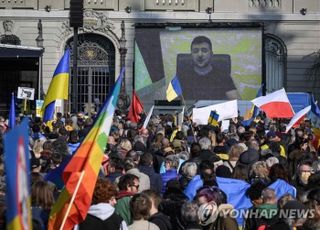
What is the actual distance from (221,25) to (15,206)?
31.9 metres

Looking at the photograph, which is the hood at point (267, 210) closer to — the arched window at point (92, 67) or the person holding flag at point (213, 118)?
the person holding flag at point (213, 118)

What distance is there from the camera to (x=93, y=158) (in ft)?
22.9

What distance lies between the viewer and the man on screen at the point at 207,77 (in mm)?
35688

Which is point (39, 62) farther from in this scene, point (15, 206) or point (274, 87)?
point (15, 206)

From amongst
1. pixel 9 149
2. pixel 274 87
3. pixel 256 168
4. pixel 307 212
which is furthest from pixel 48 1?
pixel 9 149

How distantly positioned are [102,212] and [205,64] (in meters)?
29.0

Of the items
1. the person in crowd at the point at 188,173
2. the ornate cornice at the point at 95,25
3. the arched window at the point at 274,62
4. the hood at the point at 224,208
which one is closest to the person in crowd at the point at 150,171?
the person in crowd at the point at 188,173

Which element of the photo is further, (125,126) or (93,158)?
(125,126)

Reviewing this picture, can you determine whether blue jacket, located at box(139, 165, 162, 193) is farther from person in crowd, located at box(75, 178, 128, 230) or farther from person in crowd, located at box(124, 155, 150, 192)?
person in crowd, located at box(75, 178, 128, 230)

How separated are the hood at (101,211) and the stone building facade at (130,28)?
29871 millimetres

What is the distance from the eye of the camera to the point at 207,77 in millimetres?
35750

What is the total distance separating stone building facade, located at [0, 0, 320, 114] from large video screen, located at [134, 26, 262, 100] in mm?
1302

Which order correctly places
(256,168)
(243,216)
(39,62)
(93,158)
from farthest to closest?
1. (39,62)
2. (256,168)
3. (243,216)
4. (93,158)

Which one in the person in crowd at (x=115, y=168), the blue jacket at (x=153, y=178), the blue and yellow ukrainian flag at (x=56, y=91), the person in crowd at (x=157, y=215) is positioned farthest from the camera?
the blue and yellow ukrainian flag at (x=56, y=91)
